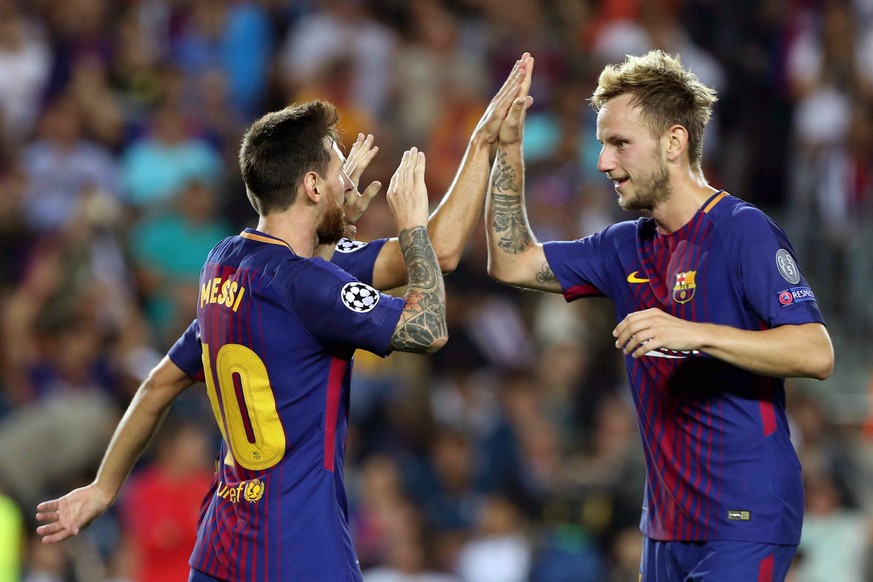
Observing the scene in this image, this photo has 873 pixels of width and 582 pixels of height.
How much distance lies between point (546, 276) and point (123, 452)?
5.68 ft

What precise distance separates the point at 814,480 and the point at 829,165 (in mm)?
3576

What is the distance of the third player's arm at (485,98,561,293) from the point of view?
5.32 meters

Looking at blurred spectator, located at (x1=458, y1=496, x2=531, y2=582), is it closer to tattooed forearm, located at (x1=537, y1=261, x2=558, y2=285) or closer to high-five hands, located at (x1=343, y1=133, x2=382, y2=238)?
tattooed forearm, located at (x1=537, y1=261, x2=558, y2=285)

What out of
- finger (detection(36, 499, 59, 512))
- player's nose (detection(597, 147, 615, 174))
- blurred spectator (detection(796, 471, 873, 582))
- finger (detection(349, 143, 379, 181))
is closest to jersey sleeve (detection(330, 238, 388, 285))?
finger (detection(349, 143, 379, 181))

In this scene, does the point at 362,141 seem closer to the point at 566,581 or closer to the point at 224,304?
the point at 224,304

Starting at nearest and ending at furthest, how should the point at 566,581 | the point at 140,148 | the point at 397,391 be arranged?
the point at 566,581
the point at 397,391
the point at 140,148

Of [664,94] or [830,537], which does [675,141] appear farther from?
[830,537]

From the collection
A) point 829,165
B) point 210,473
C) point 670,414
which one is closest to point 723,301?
point 670,414

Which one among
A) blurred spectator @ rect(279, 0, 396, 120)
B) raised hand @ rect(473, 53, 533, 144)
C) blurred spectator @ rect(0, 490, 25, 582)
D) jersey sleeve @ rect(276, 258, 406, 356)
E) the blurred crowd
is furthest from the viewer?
blurred spectator @ rect(279, 0, 396, 120)

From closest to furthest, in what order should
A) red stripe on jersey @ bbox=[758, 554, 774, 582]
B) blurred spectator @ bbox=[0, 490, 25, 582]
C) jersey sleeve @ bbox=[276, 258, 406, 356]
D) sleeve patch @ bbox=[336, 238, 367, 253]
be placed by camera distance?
1. jersey sleeve @ bbox=[276, 258, 406, 356]
2. red stripe on jersey @ bbox=[758, 554, 774, 582]
3. sleeve patch @ bbox=[336, 238, 367, 253]
4. blurred spectator @ bbox=[0, 490, 25, 582]

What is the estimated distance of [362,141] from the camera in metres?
5.28

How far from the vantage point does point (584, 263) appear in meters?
5.24

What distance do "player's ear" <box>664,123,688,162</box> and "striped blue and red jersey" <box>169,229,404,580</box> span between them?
115 centimetres

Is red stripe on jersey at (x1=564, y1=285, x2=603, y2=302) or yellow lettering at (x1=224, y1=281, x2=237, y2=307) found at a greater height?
red stripe on jersey at (x1=564, y1=285, x2=603, y2=302)
